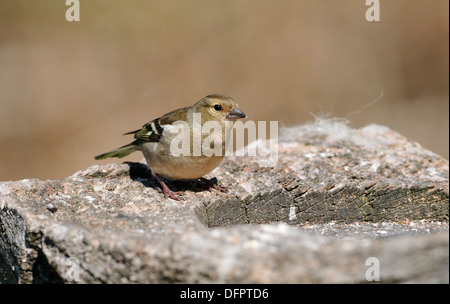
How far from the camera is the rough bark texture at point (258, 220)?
279 cm

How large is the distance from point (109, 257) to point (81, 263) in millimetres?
219

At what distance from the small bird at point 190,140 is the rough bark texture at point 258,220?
0.20m

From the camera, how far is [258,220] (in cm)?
473

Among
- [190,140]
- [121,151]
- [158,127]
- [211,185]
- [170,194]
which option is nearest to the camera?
[170,194]

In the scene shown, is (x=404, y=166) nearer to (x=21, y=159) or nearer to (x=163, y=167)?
(x=163, y=167)

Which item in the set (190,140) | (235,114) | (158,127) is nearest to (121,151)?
(158,127)

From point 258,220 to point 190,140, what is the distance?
86 cm

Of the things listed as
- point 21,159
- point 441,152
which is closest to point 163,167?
point 21,159

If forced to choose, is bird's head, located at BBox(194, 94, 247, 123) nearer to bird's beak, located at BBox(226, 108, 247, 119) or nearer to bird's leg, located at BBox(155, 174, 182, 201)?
bird's beak, located at BBox(226, 108, 247, 119)

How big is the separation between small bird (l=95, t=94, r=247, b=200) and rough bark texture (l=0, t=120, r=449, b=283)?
201 mm

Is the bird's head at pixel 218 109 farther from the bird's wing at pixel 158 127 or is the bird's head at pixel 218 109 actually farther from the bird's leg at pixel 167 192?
the bird's leg at pixel 167 192

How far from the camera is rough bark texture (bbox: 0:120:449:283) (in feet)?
9.14

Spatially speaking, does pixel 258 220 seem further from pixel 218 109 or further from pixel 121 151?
pixel 121 151

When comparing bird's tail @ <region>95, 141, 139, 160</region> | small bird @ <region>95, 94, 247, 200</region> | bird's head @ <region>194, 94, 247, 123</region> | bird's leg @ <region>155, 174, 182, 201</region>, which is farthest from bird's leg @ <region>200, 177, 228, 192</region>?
bird's tail @ <region>95, 141, 139, 160</region>
